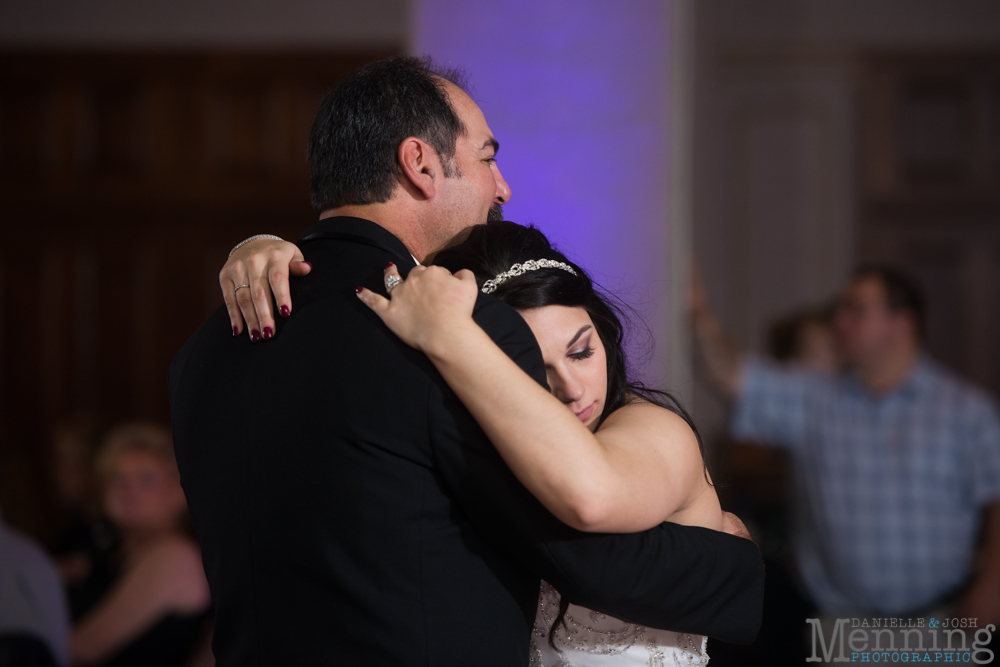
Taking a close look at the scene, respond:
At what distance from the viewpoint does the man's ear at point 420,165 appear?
1308 mm

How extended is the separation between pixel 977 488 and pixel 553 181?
1964 mm

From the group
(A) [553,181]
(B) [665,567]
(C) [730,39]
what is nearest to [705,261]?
(C) [730,39]

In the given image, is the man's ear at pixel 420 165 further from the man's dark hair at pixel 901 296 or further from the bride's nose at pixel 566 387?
the man's dark hair at pixel 901 296

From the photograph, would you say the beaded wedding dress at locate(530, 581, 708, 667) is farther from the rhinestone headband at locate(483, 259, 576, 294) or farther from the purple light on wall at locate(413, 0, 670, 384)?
the purple light on wall at locate(413, 0, 670, 384)

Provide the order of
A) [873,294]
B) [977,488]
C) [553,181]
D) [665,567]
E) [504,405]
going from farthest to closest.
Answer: [873,294] → [977,488] → [553,181] → [665,567] → [504,405]

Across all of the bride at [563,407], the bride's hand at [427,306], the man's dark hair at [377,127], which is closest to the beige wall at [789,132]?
the bride at [563,407]

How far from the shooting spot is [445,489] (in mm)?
1098

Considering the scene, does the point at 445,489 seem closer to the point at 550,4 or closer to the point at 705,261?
the point at 550,4

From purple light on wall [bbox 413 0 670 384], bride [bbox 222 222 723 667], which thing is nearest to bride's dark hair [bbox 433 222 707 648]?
bride [bbox 222 222 723 667]

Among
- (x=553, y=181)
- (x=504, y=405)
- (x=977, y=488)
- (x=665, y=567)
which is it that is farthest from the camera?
(x=977, y=488)

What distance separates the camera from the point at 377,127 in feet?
4.33

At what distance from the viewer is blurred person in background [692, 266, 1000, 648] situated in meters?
3.36

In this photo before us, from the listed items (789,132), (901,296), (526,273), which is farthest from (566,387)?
(789,132)

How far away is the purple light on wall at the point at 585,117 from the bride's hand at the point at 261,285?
1.49 metres
